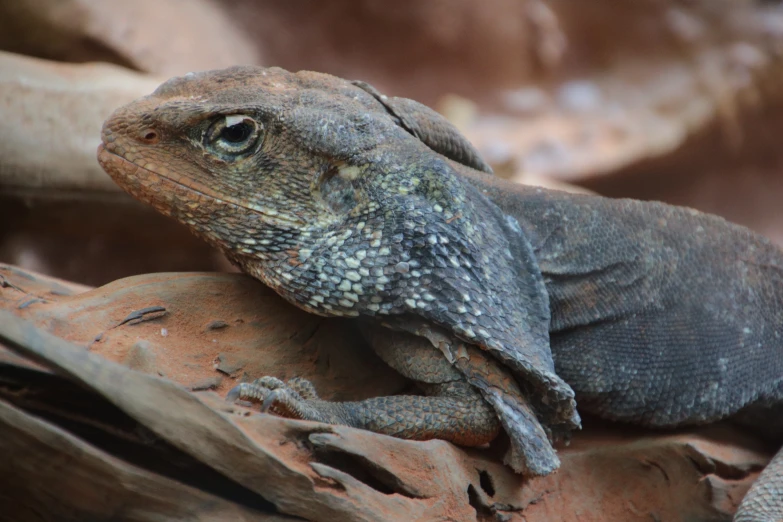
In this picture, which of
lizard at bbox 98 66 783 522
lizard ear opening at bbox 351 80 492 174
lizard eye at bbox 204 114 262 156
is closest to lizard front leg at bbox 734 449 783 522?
lizard at bbox 98 66 783 522

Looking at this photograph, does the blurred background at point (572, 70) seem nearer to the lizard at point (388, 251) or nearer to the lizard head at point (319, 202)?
the lizard at point (388, 251)

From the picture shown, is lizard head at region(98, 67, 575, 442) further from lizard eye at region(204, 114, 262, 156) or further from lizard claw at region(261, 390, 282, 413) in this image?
lizard claw at region(261, 390, 282, 413)

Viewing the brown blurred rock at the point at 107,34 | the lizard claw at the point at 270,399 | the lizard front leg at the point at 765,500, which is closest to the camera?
the lizard claw at the point at 270,399

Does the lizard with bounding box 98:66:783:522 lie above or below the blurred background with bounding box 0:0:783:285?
below

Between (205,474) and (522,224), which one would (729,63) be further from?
(205,474)

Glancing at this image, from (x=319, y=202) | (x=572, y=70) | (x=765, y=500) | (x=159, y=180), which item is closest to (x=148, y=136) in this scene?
(x=159, y=180)

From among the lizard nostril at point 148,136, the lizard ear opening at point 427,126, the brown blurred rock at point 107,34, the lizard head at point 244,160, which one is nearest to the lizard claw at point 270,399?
the lizard head at point 244,160
